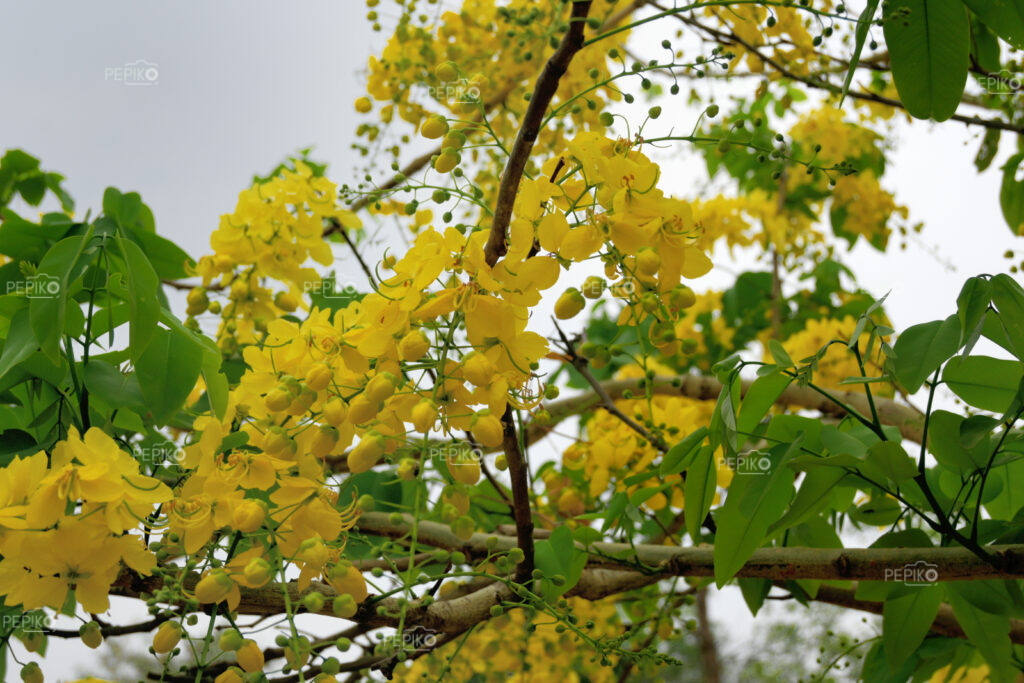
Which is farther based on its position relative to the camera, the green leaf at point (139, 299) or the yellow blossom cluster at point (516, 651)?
the yellow blossom cluster at point (516, 651)

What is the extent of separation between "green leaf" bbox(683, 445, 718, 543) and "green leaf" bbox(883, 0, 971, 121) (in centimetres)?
35

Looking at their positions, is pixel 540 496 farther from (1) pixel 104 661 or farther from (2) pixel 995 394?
(1) pixel 104 661

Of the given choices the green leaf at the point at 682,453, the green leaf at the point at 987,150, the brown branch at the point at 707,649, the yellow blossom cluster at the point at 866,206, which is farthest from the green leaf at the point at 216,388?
the yellow blossom cluster at the point at 866,206

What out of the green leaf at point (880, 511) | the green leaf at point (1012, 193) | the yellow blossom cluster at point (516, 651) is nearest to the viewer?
the green leaf at point (880, 511)

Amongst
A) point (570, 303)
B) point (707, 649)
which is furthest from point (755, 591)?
point (707, 649)

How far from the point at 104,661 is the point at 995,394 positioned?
2362 mm

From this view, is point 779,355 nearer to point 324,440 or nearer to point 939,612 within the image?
point 324,440

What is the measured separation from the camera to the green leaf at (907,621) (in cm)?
81

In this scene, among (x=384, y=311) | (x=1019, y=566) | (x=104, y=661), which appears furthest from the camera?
(x=104, y=661)

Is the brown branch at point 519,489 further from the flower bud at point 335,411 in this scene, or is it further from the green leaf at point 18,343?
the green leaf at point 18,343

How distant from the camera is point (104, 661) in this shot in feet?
7.50

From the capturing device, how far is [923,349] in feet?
2.03

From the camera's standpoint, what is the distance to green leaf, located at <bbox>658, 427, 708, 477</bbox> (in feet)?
2.42

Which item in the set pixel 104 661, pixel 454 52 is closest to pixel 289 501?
pixel 454 52
